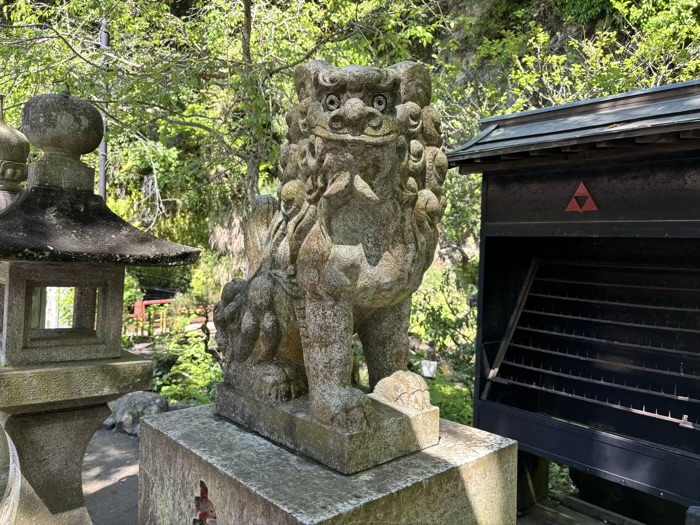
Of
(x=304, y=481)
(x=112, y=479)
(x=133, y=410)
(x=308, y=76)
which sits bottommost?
(x=112, y=479)

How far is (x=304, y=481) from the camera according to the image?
6.37ft

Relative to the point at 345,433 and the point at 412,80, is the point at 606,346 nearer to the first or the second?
the point at 345,433

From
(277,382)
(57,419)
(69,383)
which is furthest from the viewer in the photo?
(57,419)

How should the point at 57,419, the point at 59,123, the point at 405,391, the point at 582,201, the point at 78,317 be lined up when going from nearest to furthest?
the point at 405,391 < the point at 59,123 < the point at 57,419 < the point at 78,317 < the point at 582,201

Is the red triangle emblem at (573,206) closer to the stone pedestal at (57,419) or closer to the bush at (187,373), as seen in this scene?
the stone pedestal at (57,419)

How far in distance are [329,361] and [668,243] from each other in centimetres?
313

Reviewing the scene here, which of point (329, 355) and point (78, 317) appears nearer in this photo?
point (329, 355)

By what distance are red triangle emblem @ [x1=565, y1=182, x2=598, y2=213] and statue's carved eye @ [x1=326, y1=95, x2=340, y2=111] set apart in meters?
2.20

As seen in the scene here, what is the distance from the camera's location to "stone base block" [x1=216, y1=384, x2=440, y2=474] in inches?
78.8

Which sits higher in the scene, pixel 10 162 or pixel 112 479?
pixel 10 162

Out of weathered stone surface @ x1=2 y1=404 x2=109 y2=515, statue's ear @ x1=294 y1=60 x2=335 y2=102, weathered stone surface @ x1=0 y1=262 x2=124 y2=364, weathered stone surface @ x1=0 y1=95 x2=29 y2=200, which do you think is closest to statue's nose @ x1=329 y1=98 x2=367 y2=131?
statue's ear @ x1=294 y1=60 x2=335 y2=102

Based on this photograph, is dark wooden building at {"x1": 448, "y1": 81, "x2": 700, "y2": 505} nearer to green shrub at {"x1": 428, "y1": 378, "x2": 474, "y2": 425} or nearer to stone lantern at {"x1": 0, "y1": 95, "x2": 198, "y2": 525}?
green shrub at {"x1": 428, "y1": 378, "x2": 474, "y2": 425}

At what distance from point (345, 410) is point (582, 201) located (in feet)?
7.73

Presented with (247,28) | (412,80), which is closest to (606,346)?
(412,80)
